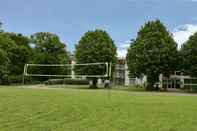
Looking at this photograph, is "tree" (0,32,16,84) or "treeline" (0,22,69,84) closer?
"tree" (0,32,16,84)

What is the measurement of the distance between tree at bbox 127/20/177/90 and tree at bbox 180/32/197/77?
4.29 feet

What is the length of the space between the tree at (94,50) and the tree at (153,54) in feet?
17.6

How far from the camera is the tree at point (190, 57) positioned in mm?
49094

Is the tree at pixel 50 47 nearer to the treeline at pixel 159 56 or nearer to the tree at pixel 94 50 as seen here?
the tree at pixel 94 50

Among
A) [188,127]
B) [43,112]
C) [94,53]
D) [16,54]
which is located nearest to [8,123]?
[43,112]

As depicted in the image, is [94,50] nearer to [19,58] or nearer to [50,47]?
[19,58]

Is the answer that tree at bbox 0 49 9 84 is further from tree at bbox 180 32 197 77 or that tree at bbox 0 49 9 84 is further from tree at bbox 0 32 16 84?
tree at bbox 180 32 197 77

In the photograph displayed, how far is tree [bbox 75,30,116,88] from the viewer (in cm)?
5597

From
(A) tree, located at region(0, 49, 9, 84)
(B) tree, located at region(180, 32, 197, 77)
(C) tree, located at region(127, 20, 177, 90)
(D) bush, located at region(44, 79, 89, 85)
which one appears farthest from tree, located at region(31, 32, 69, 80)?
(B) tree, located at region(180, 32, 197, 77)

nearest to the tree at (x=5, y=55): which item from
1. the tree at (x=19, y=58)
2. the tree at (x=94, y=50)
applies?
the tree at (x=19, y=58)

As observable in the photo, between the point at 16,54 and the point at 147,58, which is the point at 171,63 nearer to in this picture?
the point at 147,58

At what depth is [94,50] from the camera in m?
57.7

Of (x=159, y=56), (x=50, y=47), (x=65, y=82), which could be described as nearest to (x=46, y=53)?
(x=50, y=47)

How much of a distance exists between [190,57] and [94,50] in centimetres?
1591
